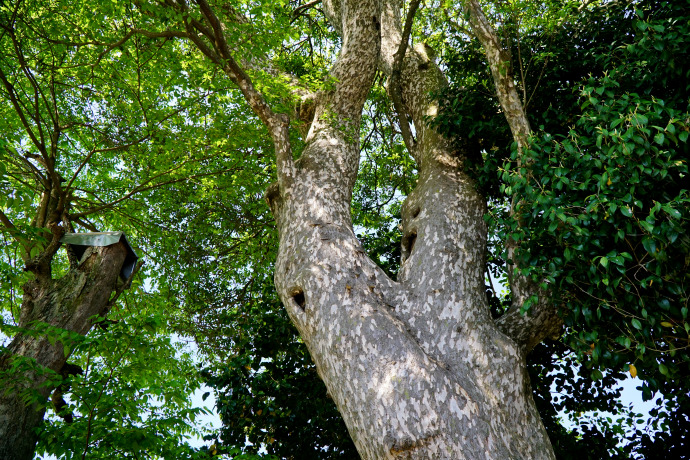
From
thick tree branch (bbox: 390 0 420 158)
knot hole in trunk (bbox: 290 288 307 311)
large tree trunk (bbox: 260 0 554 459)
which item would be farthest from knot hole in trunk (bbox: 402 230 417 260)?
thick tree branch (bbox: 390 0 420 158)

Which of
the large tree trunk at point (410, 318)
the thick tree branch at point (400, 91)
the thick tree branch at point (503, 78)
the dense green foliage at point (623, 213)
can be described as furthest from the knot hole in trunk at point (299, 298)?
the thick tree branch at point (400, 91)

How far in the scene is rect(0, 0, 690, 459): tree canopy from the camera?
3.70 meters

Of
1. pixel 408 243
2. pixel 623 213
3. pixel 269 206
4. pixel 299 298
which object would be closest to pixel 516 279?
pixel 408 243

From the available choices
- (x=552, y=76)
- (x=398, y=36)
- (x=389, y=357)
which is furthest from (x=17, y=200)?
(x=398, y=36)

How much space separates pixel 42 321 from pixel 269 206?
2365 millimetres

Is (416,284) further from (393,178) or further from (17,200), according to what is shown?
(393,178)

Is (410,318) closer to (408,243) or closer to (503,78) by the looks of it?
(408,243)

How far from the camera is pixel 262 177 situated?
334 inches

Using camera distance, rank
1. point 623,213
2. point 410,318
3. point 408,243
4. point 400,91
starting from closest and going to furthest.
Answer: point 623,213 → point 410,318 → point 408,243 → point 400,91

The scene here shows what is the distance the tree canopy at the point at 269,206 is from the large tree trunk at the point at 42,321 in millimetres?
115

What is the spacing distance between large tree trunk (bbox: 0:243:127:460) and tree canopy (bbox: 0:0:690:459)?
0.12m

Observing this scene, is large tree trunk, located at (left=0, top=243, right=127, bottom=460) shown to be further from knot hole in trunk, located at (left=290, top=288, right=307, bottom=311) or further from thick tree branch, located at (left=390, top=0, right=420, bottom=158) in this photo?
thick tree branch, located at (left=390, top=0, right=420, bottom=158)

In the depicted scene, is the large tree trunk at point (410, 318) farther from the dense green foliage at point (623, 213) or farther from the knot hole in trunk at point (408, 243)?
the dense green foliage at point (623, 213)

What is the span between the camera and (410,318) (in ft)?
13.3
